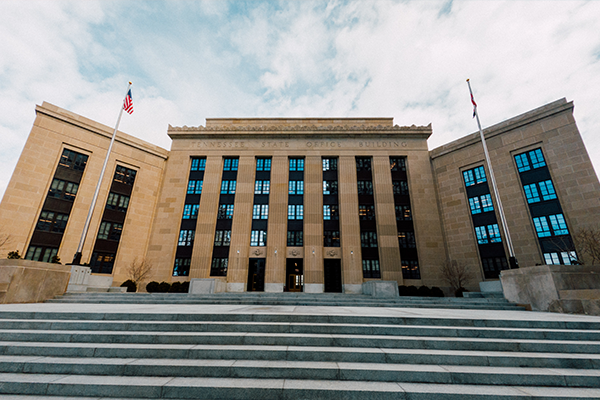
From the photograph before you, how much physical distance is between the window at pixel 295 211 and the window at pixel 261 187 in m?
3.65

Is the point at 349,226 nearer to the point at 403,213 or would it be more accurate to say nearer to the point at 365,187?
the point at 365,187

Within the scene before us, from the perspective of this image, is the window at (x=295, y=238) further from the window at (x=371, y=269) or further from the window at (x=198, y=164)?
the window at (x=198, y=164)

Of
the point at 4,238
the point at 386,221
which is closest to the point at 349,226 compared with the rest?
the point at 386,221

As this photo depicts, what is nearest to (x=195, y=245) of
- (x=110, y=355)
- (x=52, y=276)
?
(x=52, y=276)

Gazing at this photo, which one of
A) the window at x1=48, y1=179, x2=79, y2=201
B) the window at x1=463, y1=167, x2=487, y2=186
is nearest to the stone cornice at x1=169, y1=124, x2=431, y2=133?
the window at x1=463, y1=167, x2=487, y2=186

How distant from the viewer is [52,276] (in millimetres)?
13773

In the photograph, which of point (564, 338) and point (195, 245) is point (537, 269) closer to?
point (564, 338)

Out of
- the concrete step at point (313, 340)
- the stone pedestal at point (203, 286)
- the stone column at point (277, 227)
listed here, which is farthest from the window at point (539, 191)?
the stone pedestal at point (203, 286)

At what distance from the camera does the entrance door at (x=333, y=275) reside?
2655cm

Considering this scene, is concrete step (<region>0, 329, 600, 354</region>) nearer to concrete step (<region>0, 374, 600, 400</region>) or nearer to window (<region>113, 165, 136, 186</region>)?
concrete step (<region>0, 374, 600, 400</region>)

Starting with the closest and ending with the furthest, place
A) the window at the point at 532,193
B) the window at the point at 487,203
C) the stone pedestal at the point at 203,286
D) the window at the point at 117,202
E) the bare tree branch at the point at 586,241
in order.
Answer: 1. the bare tree branch at the point at 586,241
2. the stone pedestal at the point at 203,286
3. the window at the point at 532,193
4. the window at the point at 487,203
5. the window at the point at 117,202

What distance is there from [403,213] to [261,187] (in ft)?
56.7

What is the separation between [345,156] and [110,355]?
28.8 meters

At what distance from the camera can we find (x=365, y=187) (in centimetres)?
3005
